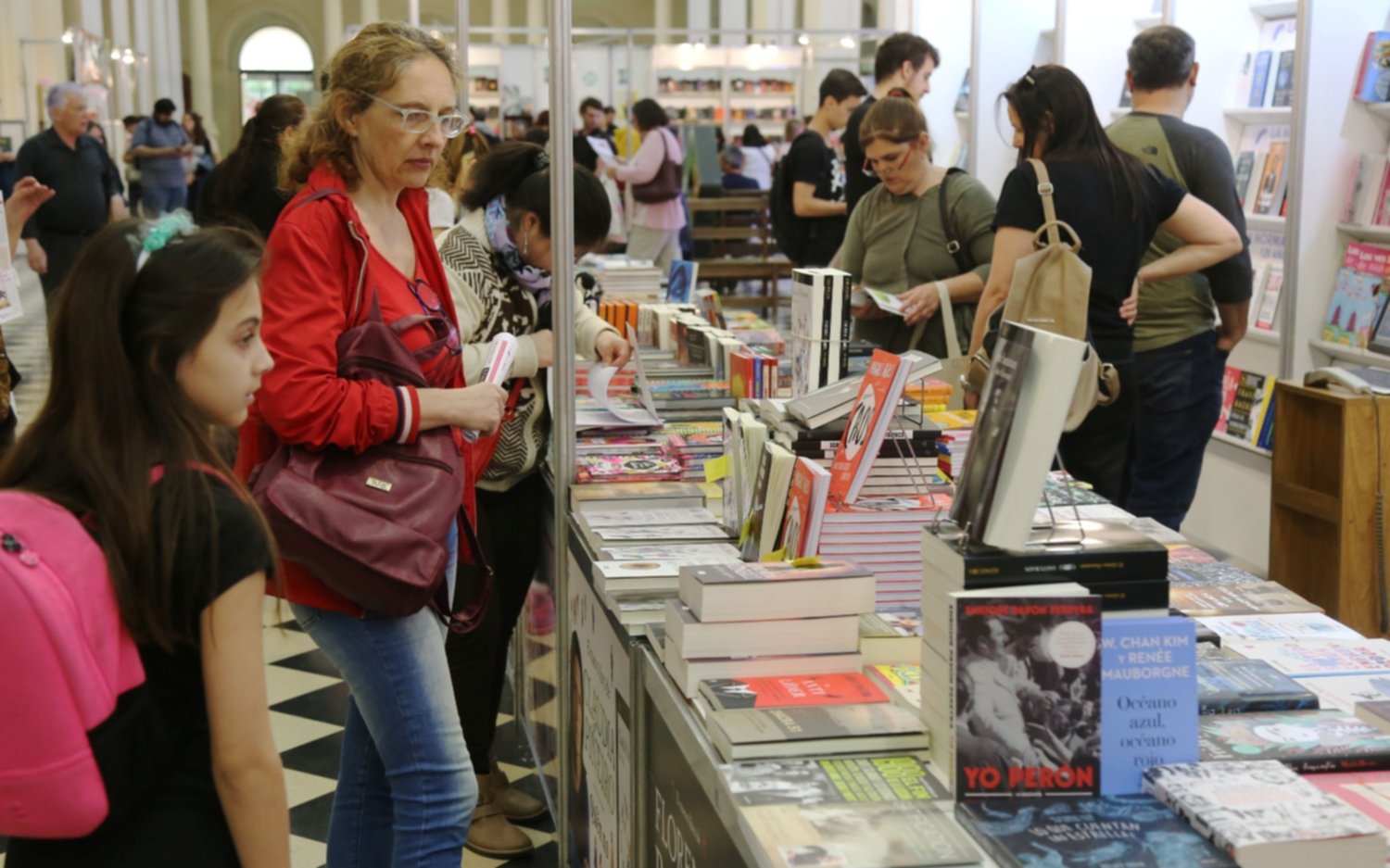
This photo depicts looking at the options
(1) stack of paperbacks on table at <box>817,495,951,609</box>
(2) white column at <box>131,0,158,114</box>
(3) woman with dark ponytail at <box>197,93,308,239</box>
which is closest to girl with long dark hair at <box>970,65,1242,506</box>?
(1) stack of paperbacks on table at <box>817,495,951,609</box>

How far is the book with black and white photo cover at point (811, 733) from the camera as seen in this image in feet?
5.52

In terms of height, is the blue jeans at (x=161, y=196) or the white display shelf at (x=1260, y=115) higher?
the white display shelf at (x=1260, y=115)

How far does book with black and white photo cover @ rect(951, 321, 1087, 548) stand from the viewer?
163 cm

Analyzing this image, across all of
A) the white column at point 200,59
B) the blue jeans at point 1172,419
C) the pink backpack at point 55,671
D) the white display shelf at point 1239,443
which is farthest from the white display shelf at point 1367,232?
the white column at point 200,59

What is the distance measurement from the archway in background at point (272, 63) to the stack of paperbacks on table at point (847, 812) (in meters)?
33.4

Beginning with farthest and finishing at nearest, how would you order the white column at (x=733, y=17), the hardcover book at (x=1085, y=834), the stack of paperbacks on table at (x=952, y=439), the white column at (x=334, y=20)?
the white column at (x=334, y=20), the white column at (x=733, y=17), the stack of paperbacks on table at (x=952, y=439), the hardcover book at (x=1085, y=834)

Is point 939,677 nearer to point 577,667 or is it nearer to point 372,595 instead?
point 372,595

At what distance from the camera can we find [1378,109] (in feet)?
16.4

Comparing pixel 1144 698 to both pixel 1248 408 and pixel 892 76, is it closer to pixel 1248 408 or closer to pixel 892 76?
pixel 892 76

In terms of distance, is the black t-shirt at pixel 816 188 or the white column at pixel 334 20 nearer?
the black t-shirt at pixel 816 188

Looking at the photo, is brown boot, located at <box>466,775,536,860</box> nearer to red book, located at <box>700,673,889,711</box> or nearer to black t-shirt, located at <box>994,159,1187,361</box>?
red book, located at <box>700,673,889,711</box>

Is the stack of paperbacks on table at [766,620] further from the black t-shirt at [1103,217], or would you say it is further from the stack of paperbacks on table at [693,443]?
the black t-shirt at [1103,217]

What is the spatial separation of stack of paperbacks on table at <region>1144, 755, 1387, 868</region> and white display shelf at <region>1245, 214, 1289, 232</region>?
15.1 feet

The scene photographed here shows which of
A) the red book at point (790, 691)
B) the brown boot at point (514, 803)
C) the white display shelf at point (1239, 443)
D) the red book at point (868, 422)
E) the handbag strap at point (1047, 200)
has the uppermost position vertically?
the handbag strap at point (1047, 200)
